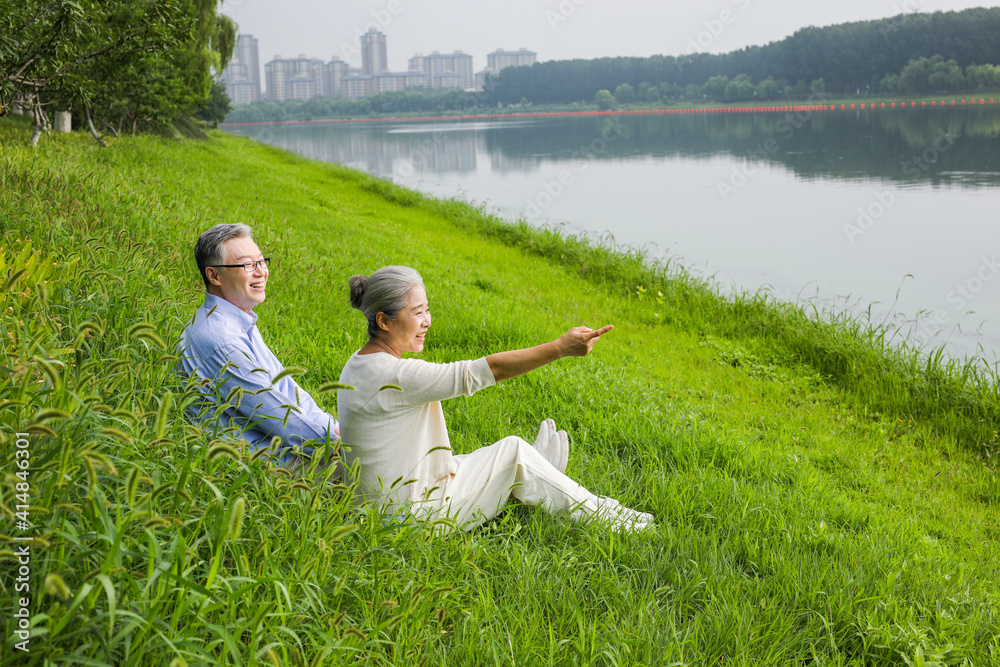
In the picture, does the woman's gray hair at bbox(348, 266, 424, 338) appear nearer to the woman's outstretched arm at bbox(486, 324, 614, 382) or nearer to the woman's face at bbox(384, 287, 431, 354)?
the woman's face at bbox(384, 287, 431, 354)

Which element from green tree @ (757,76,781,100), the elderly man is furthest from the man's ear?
green tree @ (757,76,781,100)

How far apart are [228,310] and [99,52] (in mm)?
6698

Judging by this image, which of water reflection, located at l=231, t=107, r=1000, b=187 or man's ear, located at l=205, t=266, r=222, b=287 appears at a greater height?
water reflection, located at l=231, t=107, r=1000, b=187

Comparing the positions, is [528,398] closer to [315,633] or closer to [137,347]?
[137,347]

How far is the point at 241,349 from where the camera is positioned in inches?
128

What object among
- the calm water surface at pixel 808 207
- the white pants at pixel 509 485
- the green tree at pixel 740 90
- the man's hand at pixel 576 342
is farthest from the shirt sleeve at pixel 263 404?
the green tree at pixel 740 90

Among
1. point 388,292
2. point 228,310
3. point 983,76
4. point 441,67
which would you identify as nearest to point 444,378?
point 388,292

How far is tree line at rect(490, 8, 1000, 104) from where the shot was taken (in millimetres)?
70500

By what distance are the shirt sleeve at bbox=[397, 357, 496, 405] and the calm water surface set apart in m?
Result: 7.63

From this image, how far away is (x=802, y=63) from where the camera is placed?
84812mm

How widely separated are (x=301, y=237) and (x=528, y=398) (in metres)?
5.92

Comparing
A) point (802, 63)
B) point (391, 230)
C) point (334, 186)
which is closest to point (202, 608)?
point (391, 230)

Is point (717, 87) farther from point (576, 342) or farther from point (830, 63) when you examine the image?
point (576, 342)

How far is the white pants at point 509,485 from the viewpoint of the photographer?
3.30m
